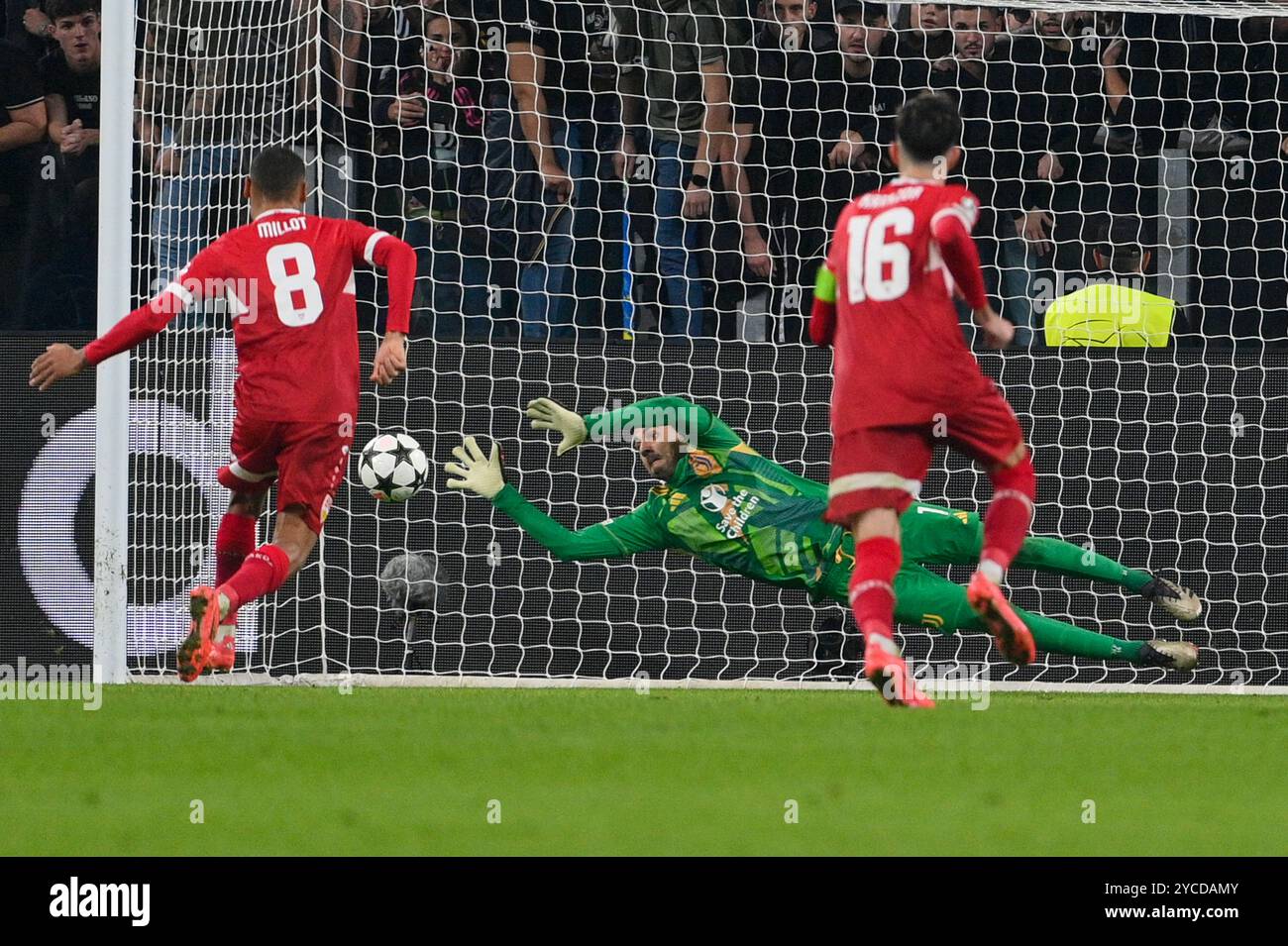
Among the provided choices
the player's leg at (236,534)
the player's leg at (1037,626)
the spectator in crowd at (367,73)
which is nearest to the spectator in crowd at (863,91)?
the spectator in crowd at (367,73)

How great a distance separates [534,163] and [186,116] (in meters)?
1.69

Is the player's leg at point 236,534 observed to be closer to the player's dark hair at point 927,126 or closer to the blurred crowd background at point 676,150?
the blurred crowd background at point 676,150

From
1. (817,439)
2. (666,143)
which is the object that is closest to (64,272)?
(666,143)

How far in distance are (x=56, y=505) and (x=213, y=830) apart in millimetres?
4822

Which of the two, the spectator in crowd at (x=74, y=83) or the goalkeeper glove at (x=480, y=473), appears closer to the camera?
the goalkeeper glove at (x=480, y=473)

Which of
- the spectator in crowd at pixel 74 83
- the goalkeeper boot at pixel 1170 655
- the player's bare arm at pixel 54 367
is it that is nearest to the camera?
the player's bare arm at pixel 54 367

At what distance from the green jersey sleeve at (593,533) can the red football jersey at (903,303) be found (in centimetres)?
212

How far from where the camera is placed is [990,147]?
32.8 feet

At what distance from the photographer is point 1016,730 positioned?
6.29 m

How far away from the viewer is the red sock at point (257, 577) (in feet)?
23.1

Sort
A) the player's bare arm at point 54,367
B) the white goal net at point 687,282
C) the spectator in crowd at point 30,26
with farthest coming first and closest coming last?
the spectator in crowd at point 30,26 < the white goal net at point 687,282 < the player's bare arm at point 54,367

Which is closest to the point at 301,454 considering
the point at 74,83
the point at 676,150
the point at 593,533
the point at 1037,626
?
the point at 593,533

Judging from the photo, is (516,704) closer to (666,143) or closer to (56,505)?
(56,505)

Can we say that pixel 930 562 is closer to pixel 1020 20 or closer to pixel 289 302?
pixel 289 302
